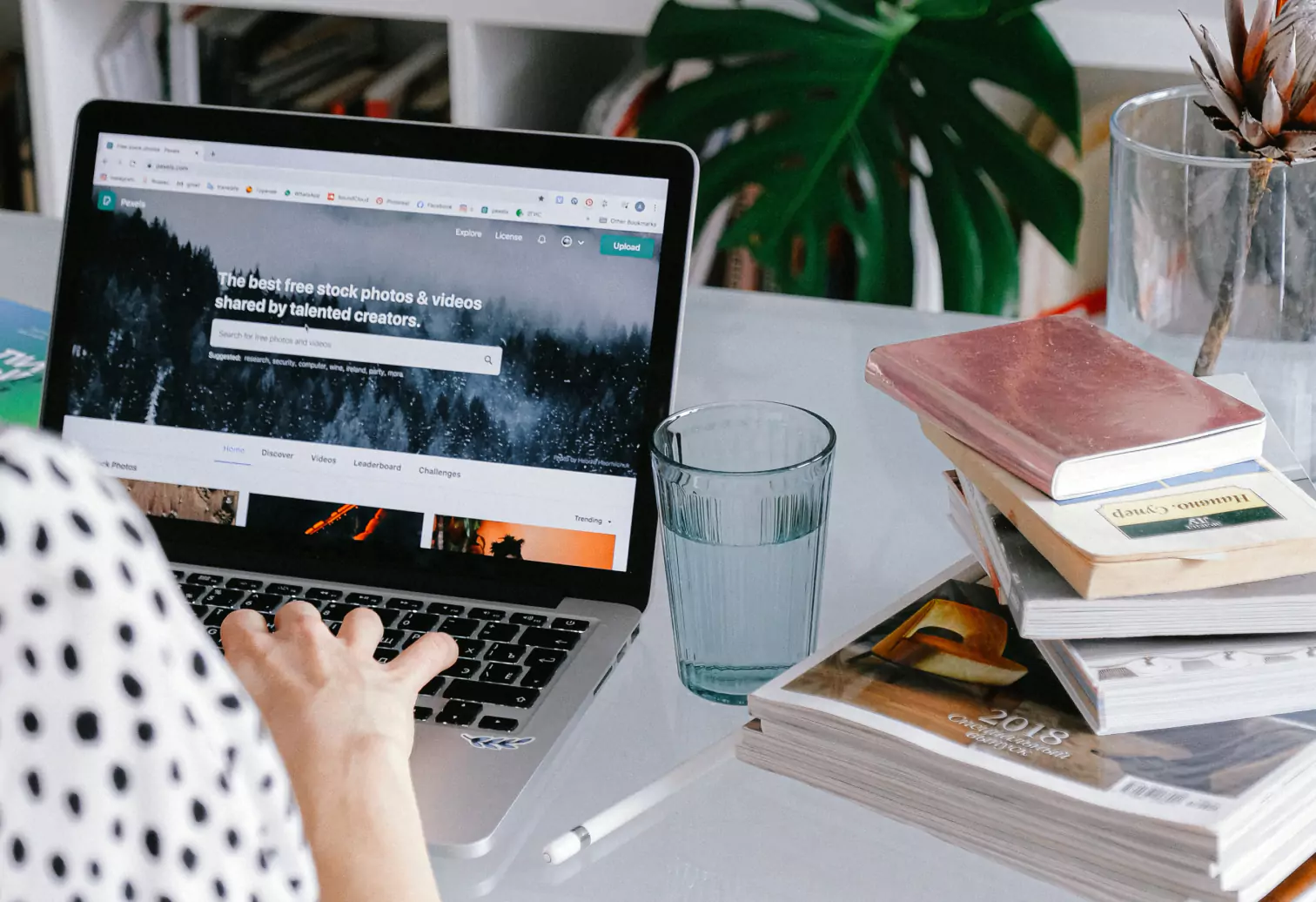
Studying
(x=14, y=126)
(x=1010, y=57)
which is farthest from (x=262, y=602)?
(x=14, y=126)

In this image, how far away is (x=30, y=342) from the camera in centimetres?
102

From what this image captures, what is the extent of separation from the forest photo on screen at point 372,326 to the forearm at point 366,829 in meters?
0.27

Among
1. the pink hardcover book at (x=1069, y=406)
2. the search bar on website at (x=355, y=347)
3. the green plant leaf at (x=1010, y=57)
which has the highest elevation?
the green plant leaf at (x=1010, y=57)

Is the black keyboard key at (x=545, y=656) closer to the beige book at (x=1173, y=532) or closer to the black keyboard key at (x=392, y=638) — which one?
the black keyboard key at (x=392, y=638)

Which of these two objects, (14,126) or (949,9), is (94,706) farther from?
(14,126)

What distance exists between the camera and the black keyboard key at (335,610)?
0.74m

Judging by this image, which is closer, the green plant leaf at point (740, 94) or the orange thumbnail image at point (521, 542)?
the orange thumbnail image at point (521, 542)

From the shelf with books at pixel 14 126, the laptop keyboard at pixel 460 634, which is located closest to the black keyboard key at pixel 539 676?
the laptop keyboard at pixel 460 634

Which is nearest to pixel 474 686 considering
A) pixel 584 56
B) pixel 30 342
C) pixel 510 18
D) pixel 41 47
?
pixel 30 342

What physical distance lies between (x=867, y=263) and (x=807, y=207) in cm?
10

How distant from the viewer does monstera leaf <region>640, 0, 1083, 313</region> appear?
4.80ft

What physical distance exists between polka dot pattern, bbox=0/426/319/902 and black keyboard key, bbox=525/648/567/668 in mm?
407

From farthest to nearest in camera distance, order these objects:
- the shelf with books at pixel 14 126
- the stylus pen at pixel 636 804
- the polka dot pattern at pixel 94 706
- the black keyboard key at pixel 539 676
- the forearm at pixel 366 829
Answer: the shelf with books at pixel 14 126, the black keyboard key at pixel 539 676, the stylus pen at pixel 636 804, the forearm at pixel 366 829, the polka dot pattern at pixel 94 706

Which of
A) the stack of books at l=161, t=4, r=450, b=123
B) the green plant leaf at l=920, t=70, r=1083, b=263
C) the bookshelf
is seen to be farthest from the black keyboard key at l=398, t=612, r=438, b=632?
the stack of books at l=161, t=4, r=450, b=123
